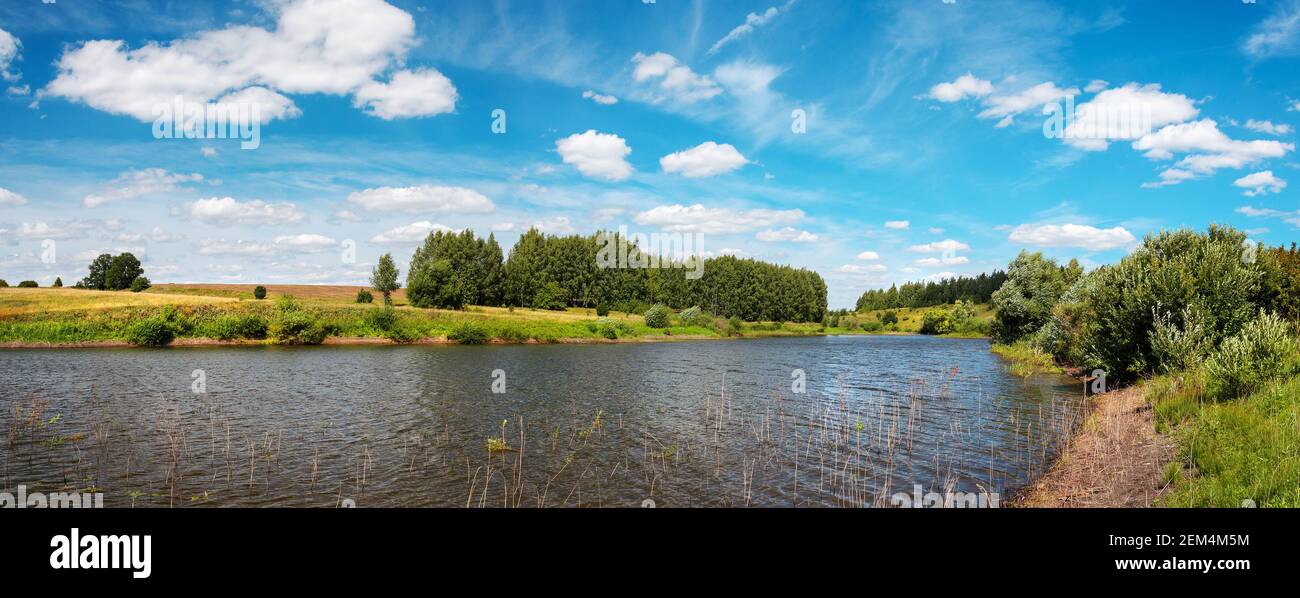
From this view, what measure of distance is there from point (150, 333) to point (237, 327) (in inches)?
313

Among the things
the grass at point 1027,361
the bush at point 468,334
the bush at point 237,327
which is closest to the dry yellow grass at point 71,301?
the bush at point 237,327

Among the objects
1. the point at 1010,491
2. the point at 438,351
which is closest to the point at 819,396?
the point at 1010,491

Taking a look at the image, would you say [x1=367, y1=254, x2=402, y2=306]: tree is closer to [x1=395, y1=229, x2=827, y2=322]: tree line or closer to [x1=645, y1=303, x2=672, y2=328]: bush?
[x1=395, y1=229, x2=827, y2=322]: tree line

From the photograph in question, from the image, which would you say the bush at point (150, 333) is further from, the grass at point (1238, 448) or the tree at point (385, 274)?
the grass at point (1238, 448)

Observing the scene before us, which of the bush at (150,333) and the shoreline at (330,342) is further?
the bush at (150,333)

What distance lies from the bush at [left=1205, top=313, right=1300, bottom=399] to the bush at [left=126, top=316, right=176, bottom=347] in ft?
277

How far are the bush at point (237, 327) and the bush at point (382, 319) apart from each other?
12.1m

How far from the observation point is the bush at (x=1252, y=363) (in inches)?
839

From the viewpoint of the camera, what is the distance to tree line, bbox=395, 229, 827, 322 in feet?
371

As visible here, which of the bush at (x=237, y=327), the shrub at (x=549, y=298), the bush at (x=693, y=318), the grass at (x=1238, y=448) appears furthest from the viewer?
the shrub at (x=549, y=298)

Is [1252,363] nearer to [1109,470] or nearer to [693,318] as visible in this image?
[1109,470]
